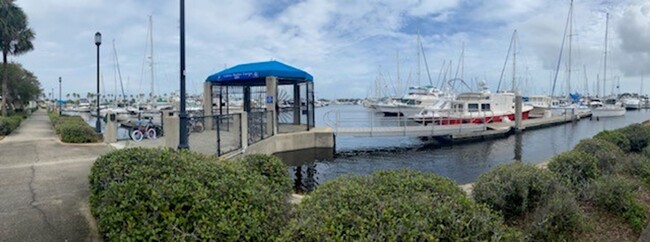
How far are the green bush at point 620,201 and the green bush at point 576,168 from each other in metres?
0.70

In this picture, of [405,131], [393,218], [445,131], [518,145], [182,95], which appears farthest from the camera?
[445,131]

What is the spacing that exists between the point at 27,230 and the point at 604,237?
7.78 metres

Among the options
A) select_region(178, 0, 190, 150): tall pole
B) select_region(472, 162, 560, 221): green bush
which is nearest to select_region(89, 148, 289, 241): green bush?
select_region(472, 162, 560, 221): green bush

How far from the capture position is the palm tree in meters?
29.3

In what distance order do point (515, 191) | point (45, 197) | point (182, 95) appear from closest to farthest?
point (515, 191) < point (45, 197) < point (182, 95)

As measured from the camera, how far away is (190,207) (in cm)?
394

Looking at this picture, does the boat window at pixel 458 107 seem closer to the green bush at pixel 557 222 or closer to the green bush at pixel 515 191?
the green bush at pixel 515 191

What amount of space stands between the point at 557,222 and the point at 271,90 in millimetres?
13694

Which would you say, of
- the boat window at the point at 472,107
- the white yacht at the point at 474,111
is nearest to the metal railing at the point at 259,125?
the white yacht at the point at 474,111

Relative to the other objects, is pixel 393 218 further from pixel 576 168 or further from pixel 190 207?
pixel 576 168

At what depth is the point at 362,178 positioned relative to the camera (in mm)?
4508

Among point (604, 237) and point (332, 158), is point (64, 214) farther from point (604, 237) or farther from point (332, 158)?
point (332, 158)

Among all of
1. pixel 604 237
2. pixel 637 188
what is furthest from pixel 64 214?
pixel 637 188

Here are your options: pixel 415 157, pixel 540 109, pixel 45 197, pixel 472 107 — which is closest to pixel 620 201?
pixel 45 197
